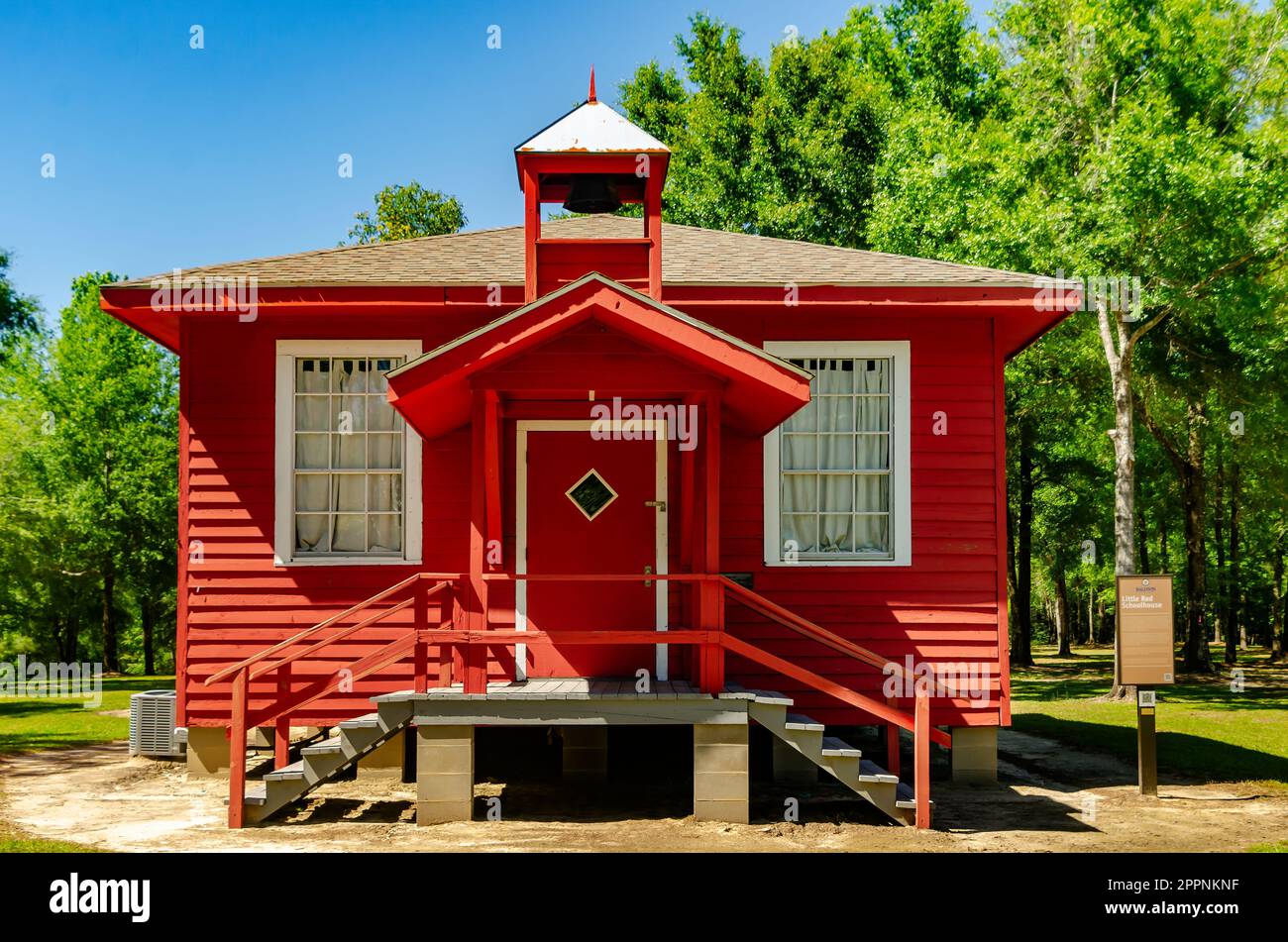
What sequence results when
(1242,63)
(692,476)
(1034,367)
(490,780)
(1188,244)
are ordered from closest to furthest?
1. (692,476)
2. (490,780)
3. (1188,244)
4. (1242,63)
5. (1034,367)

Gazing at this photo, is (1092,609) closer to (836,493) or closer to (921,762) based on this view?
(836,493)

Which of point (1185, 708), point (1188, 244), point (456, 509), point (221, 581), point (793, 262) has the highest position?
point (1188, 244)

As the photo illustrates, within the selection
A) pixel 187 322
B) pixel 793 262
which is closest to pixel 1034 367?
pixel 793 262

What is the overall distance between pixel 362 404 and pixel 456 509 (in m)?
1.44

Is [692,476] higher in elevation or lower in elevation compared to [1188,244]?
lower

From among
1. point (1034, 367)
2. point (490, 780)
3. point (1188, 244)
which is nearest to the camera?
point (490, 780)

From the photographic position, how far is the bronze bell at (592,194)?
11.0 meters

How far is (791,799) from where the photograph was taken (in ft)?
29.9

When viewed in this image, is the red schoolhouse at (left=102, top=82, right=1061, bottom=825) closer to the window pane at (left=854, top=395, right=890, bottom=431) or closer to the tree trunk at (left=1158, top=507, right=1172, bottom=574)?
the window pane at (left=854, top=395, right=890, bottom=431)

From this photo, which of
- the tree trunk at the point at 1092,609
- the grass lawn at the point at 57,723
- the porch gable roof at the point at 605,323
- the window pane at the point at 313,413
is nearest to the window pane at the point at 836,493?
the porch gable roof at the point at 605,323

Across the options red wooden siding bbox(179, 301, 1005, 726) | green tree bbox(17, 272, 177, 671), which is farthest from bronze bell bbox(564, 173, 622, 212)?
green tree bbox(17, 272, 177, 671)

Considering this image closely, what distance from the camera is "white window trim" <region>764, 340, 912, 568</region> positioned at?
420 inches

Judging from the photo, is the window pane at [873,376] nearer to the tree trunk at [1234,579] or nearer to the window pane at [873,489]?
the window pane at [873,489]

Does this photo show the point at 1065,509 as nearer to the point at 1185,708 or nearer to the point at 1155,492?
the point at 1155,492
